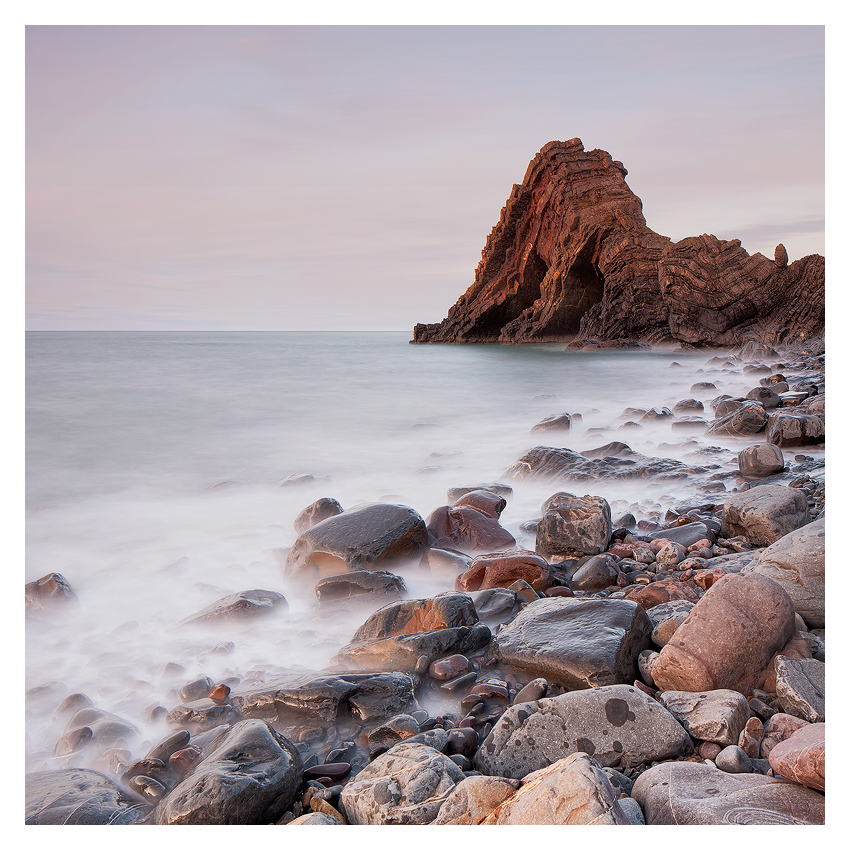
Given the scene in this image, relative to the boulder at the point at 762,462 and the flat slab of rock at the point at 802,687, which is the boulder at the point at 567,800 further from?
the boulder at the point at 762,462

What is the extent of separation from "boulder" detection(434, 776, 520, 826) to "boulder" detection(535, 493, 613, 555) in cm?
183

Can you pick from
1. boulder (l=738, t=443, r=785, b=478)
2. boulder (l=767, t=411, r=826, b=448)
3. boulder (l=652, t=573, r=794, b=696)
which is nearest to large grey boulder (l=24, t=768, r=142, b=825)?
boulder (l=652, t=573, r=794, b=696)

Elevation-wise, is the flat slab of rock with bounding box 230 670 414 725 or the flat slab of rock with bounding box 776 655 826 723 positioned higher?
the flat slab of rock with bounding box 776 655 826 723

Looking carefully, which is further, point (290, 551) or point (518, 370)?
point (518, 370)

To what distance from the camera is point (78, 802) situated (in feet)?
5.90

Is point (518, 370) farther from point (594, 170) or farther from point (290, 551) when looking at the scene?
point (594, 170)

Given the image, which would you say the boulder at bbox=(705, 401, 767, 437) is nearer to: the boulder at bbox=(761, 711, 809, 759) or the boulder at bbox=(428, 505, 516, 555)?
the boulder at bbox=(428, 505, 516, 555)

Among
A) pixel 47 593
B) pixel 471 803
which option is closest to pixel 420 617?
pixel 471 803

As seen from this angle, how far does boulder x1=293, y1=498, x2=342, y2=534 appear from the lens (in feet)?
12.9

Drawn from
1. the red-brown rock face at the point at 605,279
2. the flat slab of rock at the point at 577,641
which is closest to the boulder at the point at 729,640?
the flat slab of rock at the point at 577,641

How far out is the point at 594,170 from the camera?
23391mm

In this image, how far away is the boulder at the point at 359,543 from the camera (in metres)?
3.23

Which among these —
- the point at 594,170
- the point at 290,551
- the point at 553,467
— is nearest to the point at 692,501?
the point at 553,467
